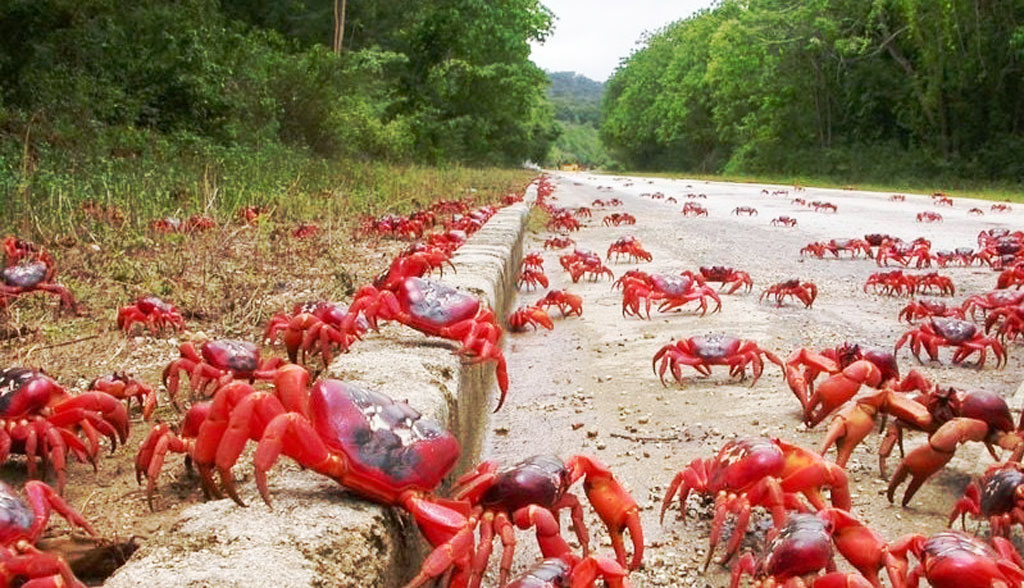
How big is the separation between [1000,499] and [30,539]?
104 inches

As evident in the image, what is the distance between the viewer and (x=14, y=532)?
2.40 metres

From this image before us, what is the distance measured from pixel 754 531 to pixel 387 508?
1382 millimetres

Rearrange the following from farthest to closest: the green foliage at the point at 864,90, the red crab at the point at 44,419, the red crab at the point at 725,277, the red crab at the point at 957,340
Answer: the green foliage at the point at 864,90, the red crab at the point at 725,277, the red crab at the point at 957,340, the red crab at the point at 44,419

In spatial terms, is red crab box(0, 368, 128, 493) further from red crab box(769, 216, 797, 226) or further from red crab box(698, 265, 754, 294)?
red crab box(769, 216, 797, 226)

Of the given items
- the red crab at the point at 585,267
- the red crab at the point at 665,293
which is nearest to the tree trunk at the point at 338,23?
the red crab at the point at 585,267

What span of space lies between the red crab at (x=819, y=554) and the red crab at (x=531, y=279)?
699 cm

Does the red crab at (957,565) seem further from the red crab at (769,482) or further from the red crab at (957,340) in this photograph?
the red crab at (957,340)

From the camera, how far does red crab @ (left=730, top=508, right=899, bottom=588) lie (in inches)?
95.3

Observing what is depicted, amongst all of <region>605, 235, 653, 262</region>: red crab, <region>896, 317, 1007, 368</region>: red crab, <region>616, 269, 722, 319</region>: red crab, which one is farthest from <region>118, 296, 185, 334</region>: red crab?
<region>605, 235, 653, 262</region>: red crab

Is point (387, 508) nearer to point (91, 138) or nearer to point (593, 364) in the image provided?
point (593, 364)

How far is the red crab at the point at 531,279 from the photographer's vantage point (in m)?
9.66

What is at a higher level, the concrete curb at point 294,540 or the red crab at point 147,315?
the concrete curb at point 294,540

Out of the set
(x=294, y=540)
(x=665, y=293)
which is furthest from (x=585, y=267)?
(x=294, y=540)

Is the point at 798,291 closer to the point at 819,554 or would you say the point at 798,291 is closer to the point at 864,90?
the point at 819,554
